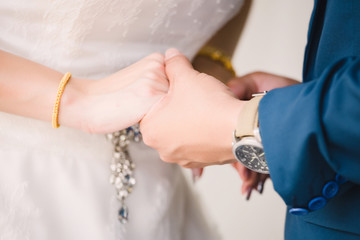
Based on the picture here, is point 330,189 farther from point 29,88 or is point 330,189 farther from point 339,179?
point 29,88

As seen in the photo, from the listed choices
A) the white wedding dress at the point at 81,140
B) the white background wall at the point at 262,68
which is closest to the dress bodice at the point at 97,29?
the white wedding dress at the point at 81,140

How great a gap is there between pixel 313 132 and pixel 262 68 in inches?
50.4

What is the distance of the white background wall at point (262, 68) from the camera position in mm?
1488

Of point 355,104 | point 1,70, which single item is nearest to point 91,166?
point 1,70

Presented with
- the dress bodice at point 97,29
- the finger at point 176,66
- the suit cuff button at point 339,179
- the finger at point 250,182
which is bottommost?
the finger at point 250,182

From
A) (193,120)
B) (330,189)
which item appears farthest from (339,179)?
(193,120)

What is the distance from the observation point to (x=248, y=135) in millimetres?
521

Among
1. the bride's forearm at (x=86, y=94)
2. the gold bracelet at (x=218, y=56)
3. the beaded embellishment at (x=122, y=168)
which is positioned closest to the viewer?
the bride's forearm at (x=86, y=94)

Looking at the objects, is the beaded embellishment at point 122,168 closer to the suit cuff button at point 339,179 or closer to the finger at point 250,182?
the finger at point 250,182

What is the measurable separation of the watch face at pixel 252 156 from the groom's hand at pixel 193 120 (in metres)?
0.02

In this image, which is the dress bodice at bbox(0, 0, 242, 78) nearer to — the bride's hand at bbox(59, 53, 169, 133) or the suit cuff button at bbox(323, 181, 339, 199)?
the bride's hand at bbox(59, 53, 169, 133)

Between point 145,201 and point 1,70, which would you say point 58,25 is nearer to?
point 1,70

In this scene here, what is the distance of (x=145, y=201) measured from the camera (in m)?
0.83

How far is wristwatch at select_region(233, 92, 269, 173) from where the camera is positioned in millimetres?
515
